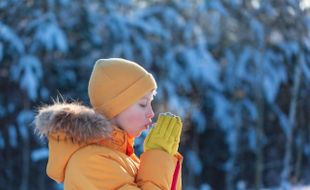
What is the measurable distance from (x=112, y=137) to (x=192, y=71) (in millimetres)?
4905

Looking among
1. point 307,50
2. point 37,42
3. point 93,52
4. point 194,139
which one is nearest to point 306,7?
point 307,50

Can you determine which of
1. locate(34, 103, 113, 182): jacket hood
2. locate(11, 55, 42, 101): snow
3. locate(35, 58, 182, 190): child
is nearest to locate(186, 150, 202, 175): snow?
locate(11, 55, 42, 101): snow

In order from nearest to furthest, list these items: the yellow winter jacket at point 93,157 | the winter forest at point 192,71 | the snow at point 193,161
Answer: the yellow winter jacket at point 93,157
the winter forest at point 192,71
the snow at point 193,161

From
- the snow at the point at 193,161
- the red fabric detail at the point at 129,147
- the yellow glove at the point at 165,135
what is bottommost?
the snow at the point at 193,161

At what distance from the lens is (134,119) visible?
2346mm

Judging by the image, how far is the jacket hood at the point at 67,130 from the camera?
224 centimetres

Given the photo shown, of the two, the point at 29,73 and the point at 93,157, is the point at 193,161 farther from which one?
the point at 93,157

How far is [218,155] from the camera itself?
24.6 ft

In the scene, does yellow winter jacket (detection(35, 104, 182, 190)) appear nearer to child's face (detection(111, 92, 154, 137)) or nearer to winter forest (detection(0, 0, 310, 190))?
child's face (detection(111, 92, 154, 137))

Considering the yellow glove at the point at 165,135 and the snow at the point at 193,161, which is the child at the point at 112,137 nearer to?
the yellow glove at the point at 165,135

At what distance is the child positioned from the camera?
87.4 inches

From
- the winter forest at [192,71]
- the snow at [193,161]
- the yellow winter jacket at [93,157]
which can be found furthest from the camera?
the snow at [193,161]

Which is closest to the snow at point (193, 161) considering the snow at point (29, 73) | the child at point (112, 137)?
the snow at point (29, 73)

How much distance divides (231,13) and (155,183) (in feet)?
17.0
